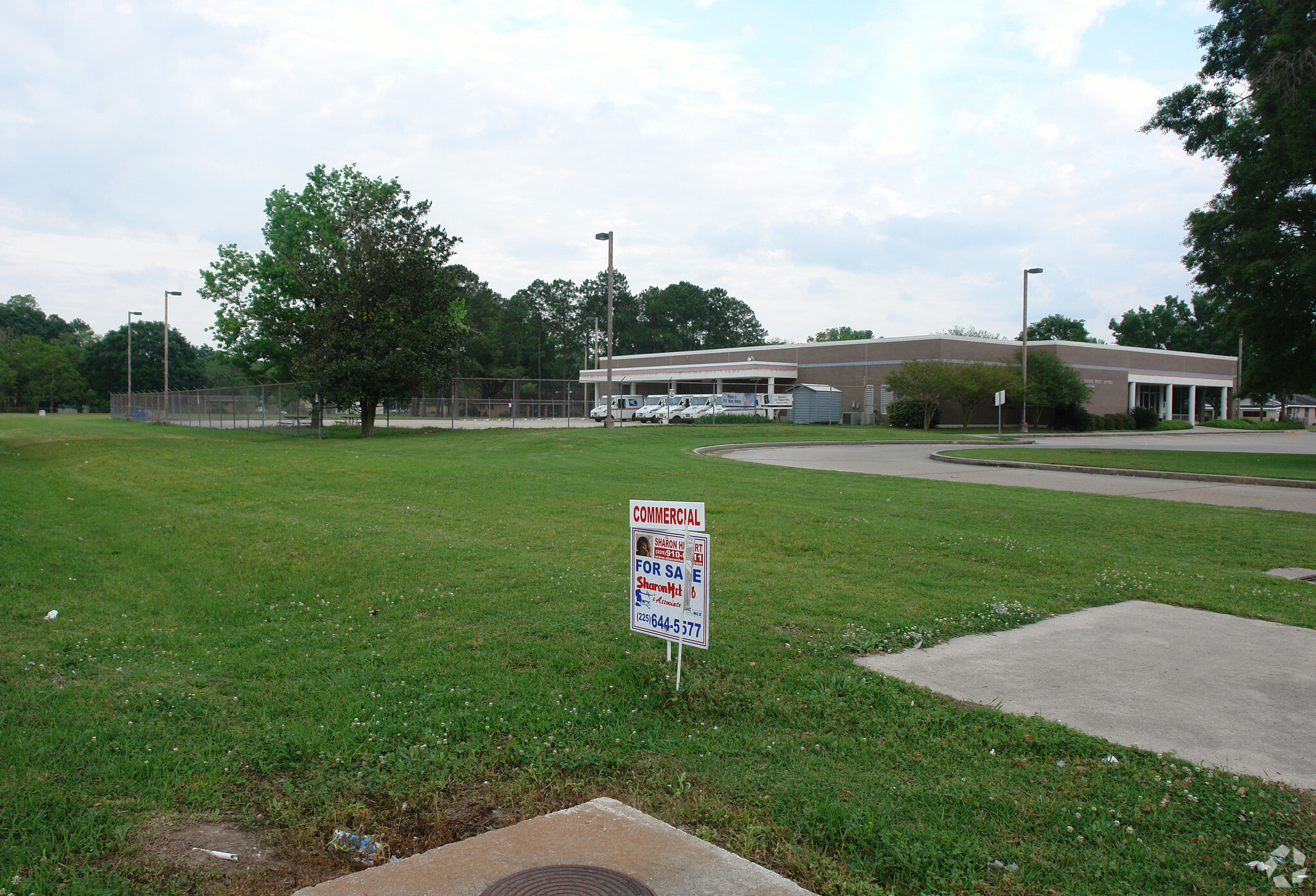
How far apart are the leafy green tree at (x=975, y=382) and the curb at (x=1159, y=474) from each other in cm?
2714

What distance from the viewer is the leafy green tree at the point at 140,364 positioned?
10425 centimetres

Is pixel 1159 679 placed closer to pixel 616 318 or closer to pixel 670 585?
pixel 670 585

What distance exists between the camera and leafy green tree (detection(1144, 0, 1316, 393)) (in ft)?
70.4

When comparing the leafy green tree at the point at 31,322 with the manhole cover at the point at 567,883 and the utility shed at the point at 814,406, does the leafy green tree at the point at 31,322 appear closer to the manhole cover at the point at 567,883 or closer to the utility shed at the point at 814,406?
the utility shed at the point at 814,406

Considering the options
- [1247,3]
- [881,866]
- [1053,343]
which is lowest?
[881,866]

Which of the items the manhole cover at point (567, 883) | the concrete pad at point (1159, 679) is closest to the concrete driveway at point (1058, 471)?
the concrete pad at point (1159, 679)

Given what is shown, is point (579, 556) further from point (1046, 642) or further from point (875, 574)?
point (1046, 642)

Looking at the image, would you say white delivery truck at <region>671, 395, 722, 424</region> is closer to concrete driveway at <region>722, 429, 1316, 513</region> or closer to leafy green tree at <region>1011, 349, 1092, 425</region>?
concrete driveway at <region>722, 429, 1316, 513</region>

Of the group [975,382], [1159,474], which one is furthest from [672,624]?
[975,382]

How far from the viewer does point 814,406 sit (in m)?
55.6

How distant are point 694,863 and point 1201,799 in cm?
224

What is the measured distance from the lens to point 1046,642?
6.12 meters

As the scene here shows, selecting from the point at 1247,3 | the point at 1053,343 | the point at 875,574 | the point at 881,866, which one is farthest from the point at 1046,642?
the point at 1053,343

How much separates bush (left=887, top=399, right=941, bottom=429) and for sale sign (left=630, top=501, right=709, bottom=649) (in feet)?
156
